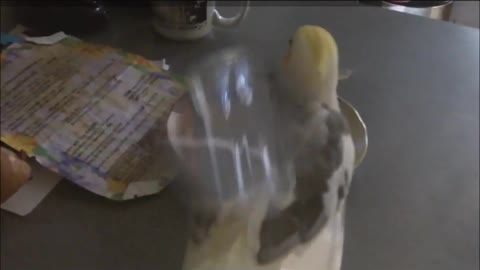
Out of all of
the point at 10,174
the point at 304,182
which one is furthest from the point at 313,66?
the point at 10,174

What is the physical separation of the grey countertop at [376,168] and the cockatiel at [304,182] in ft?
0.34

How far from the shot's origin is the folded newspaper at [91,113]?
0.57m

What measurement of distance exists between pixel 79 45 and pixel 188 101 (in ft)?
0.63

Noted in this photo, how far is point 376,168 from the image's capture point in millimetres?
627

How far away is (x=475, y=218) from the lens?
0.60 meters

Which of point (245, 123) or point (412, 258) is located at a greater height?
point (245, 123)

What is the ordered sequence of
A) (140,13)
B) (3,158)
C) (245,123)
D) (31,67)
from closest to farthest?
1. (3,158)
2. (245,123)
3. (31,67)
4. (140,13)

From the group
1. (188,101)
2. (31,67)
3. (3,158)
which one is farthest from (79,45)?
(3,158)

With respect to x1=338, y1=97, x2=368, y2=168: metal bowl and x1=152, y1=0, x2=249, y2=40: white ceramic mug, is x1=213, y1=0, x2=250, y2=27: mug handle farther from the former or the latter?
x1=338, y1=97, x2=368, y2=168: metal bowl

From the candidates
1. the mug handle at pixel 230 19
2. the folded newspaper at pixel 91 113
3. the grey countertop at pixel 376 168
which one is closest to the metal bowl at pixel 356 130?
the grey countertop at pixel 376 168

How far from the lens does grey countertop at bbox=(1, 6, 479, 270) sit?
538 mm

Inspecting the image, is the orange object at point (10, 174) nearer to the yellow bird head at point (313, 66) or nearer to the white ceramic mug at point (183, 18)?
the yellow bird head at point (313, 66)

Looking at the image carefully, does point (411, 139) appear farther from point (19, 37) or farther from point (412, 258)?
point (19, 37)

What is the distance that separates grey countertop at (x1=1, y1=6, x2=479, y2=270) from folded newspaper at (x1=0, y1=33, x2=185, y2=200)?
0.02 m
